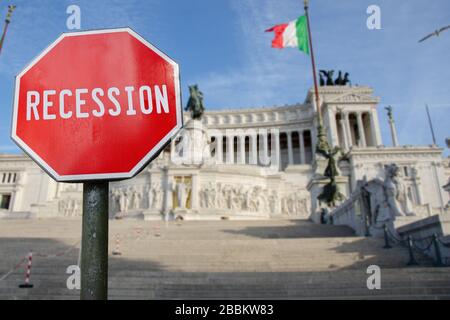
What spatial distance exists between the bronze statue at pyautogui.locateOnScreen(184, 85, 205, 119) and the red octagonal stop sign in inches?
1539

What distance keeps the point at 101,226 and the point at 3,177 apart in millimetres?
68919

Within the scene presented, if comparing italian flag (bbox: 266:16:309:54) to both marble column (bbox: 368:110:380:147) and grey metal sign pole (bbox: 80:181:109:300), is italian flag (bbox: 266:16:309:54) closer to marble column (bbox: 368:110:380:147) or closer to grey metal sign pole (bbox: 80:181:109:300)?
grey metal sign pole (bbox: 80:181:109:300)

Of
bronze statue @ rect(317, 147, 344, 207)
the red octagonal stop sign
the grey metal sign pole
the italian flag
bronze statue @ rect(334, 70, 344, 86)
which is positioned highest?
bronze statue @ rect(334, 70, 344, 86)

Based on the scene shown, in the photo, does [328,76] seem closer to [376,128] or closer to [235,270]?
[376,128]

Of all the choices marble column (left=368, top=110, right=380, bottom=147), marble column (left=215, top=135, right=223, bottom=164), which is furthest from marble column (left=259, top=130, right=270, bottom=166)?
marble column (left=368, top=110, right=380, bottom=147)

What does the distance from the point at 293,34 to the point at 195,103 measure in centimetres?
1295

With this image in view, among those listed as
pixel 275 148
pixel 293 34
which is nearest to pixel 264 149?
pixel 275 148

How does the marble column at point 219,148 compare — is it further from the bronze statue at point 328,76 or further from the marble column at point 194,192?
the marble column at point 194,192

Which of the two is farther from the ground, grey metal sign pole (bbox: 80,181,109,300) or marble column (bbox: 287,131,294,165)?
marble column (bbox: 287,131,294,165)

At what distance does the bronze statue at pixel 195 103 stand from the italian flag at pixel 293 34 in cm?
1098

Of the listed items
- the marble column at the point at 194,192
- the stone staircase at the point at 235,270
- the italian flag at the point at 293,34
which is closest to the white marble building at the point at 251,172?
the marble column at the point at 194,192

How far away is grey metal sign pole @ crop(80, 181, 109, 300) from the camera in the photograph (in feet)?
5.15

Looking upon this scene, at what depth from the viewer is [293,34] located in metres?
36.1
